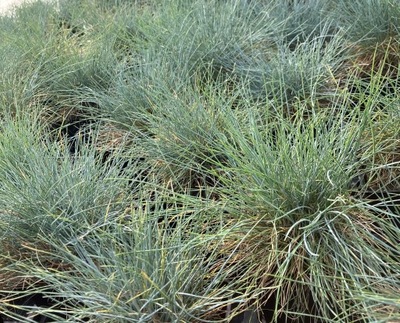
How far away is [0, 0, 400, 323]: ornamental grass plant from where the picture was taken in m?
0.99

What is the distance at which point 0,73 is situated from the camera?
2047mm

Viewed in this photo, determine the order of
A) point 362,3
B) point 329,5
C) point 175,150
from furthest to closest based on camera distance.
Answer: point 329,5 → point 362,3 → point 175,150

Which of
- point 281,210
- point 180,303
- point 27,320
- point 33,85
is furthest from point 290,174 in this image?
point 33,85

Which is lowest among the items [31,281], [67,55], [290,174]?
[31,281]

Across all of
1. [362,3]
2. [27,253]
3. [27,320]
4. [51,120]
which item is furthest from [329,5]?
[27,320]

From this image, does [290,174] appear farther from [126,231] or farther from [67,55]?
[67,55]

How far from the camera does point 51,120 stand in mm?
1960

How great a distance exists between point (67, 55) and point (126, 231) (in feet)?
3.92

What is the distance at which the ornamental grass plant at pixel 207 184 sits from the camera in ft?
3.26

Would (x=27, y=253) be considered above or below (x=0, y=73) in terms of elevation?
below

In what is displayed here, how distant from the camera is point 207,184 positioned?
4.72 feet

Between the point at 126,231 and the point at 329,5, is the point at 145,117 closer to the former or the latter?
the point at 126,231

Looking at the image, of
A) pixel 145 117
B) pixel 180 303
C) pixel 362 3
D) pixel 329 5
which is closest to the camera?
pixel 180 303

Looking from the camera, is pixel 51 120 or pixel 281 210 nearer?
pixel 281 210
